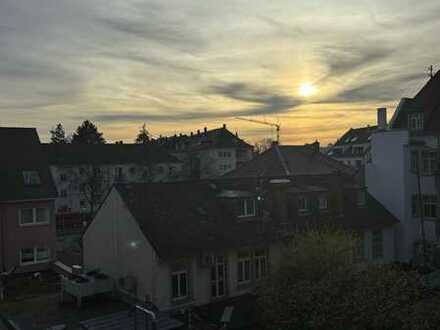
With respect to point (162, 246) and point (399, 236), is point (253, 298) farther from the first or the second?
point (399, 236)

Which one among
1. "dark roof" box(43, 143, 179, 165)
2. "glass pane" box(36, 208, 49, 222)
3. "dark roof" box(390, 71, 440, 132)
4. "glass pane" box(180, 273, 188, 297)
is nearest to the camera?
"glass pane" box(180, 273, 188, 297)

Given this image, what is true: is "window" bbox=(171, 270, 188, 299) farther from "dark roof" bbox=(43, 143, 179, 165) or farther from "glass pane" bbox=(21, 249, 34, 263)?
"dark roof" bbox=(43, 143, 179, 165)

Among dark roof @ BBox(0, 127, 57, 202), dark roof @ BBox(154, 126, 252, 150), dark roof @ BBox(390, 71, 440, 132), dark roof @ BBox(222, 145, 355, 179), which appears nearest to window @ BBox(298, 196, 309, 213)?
dark roof @ BBox(390, 71, 440, 132)

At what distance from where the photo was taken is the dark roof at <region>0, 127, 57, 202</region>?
3222cm

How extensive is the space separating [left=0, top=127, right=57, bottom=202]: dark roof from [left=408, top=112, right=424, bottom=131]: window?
93.4ft

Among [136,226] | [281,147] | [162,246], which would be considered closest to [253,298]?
[162,246]

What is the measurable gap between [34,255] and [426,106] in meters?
32.6

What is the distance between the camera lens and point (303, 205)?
2788 cm

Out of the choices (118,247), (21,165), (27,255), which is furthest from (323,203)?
(21,165)

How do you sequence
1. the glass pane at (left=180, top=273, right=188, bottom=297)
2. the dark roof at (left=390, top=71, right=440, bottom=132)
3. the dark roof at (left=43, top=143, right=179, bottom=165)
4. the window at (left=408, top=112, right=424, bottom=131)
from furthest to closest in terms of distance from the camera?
the dark roof at (left=43, top=143, right=179, bottom=165) → the window at (left=408, top=112, right=424, bottom=131) → the dark roof at (left=390, top=71, right=440, bottom=132) → the glass pane at (left=180, top=273, right=188, bottom=297)

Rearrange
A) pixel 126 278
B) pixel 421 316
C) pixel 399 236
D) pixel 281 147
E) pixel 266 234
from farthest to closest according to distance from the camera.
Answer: pixel 281 147
pixel 399 236
pixel 266 234
pixel 126 278
pixel 421 316

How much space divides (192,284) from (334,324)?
8263 mm

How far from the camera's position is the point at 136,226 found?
22.0 metres

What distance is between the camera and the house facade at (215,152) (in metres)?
86.9
